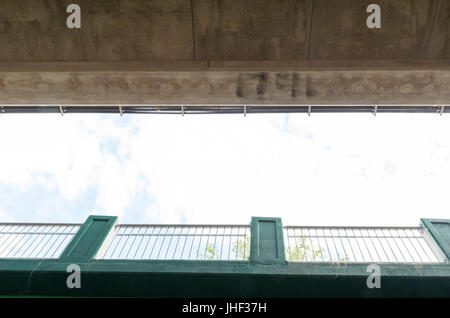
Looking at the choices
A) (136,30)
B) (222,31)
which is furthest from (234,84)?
(136,30)

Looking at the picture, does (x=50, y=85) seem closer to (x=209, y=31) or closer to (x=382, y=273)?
(x=209, y=31)

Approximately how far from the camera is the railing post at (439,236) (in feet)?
22.0

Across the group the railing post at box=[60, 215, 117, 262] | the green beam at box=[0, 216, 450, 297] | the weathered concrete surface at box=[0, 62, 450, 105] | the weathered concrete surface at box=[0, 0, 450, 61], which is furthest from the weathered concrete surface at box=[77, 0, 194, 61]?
the green beam at box=[0, 216, 450, 297]

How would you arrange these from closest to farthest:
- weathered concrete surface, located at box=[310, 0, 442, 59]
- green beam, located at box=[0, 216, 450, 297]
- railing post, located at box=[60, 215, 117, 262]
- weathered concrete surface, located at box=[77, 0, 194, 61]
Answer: green beam, located at box=[0, 216, 450, 297]
weathered concrete surface, located at box=[310, 0, 442, 59]
weathered concrete surface, located at box=[77, 0, 194, 61]
railing post, located at box=[60, 215, 117, 262]

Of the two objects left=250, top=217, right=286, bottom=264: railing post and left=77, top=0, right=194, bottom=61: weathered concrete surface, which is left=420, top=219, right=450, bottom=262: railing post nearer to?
left=250, top=217, right=286, bottom=264: railing post

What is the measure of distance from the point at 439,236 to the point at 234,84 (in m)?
5.64

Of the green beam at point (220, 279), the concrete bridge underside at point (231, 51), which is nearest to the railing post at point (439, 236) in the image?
the green beam at point (220, 279)

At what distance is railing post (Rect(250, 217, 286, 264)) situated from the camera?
5.69m

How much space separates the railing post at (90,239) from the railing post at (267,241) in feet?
10.8

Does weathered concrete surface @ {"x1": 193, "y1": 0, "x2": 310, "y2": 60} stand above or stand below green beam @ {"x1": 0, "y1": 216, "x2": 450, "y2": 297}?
above

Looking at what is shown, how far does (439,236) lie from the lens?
22.8ft

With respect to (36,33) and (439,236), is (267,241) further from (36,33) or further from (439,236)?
(36,33)

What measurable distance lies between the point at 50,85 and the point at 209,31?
3.49 metres

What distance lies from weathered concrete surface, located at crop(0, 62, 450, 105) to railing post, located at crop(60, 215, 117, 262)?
2.83 metres
